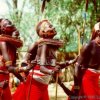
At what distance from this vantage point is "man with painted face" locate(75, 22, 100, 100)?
5.58m

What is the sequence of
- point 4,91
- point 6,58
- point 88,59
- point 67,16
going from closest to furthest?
1. point 6,58
2. point 88,59
3. point 4,91
4. point 67,16

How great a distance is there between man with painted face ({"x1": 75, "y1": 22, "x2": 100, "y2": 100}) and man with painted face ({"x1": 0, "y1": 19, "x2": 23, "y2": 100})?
0.94m

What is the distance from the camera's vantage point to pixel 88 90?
5.70 m

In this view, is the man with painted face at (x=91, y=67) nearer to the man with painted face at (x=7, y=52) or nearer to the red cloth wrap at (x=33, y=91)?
the red cloth wrap at (x=33, y=91)

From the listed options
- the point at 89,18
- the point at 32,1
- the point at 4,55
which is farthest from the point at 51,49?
the point at 32,1

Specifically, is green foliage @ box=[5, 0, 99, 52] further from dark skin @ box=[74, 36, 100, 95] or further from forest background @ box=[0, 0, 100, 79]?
dark skin @ box=[74, 36, 100, 95]

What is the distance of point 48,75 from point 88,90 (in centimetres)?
64

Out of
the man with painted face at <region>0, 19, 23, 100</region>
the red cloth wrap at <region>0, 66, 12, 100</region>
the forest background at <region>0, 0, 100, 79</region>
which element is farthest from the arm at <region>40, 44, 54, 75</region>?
the forest background at <region>0, 0, 100, 79</region>

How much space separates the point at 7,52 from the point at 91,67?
1225 mm

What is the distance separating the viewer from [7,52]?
555cm

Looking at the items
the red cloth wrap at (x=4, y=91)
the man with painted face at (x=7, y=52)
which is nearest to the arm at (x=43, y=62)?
the man with painted face at (x=7, y=52)

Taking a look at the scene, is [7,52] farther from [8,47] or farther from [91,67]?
[91,67]

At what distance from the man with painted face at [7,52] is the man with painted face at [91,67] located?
94cm

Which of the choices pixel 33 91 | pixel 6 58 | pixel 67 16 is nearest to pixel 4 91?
pixel 33 91
